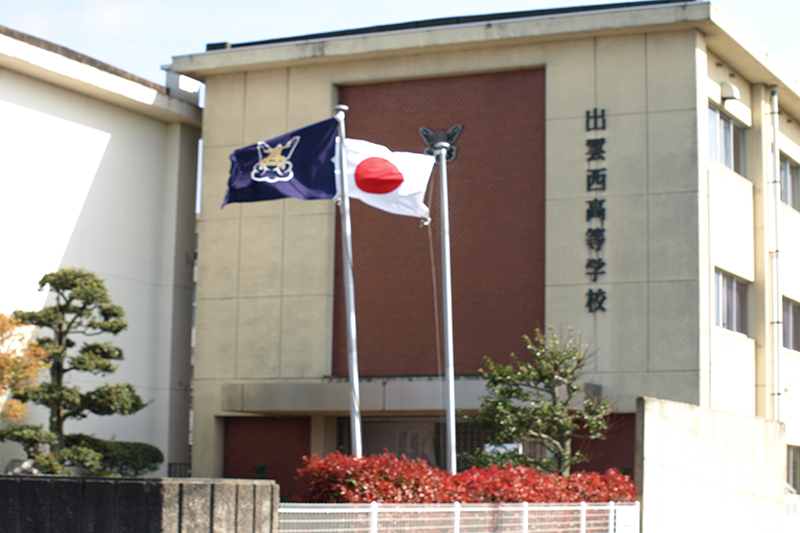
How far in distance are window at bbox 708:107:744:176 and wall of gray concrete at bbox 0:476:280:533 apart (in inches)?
801

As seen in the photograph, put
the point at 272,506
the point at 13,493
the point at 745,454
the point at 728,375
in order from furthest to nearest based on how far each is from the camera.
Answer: the point at 728,375, the point at 745,454, the point at 272,506, the point at 13,493

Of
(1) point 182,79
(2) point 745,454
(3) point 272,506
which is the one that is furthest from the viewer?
(1) point 182,79

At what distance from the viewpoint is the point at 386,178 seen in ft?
51.9

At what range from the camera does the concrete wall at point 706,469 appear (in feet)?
54.9

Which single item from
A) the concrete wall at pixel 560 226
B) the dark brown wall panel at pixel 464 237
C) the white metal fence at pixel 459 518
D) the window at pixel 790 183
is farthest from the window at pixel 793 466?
the white metal fence at pixel 459 518

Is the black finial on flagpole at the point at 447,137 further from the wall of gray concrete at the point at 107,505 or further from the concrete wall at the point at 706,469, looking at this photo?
the wall of gray concrete at the point at 107,505

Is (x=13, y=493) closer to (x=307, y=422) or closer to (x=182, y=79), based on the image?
(x=307, y=422)

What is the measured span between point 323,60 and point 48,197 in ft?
25.3

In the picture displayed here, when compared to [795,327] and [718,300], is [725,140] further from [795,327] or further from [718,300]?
[795,327]

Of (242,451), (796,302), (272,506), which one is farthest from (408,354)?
(272,506)

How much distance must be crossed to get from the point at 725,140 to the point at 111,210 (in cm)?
1606

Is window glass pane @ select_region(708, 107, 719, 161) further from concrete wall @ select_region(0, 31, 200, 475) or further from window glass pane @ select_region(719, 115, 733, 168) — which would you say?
concrete wall @ select_region(0, 31, 200, 475)

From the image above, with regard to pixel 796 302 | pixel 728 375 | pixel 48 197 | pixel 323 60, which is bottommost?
pixel 728 375

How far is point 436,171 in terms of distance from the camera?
A: 25.3 meters
